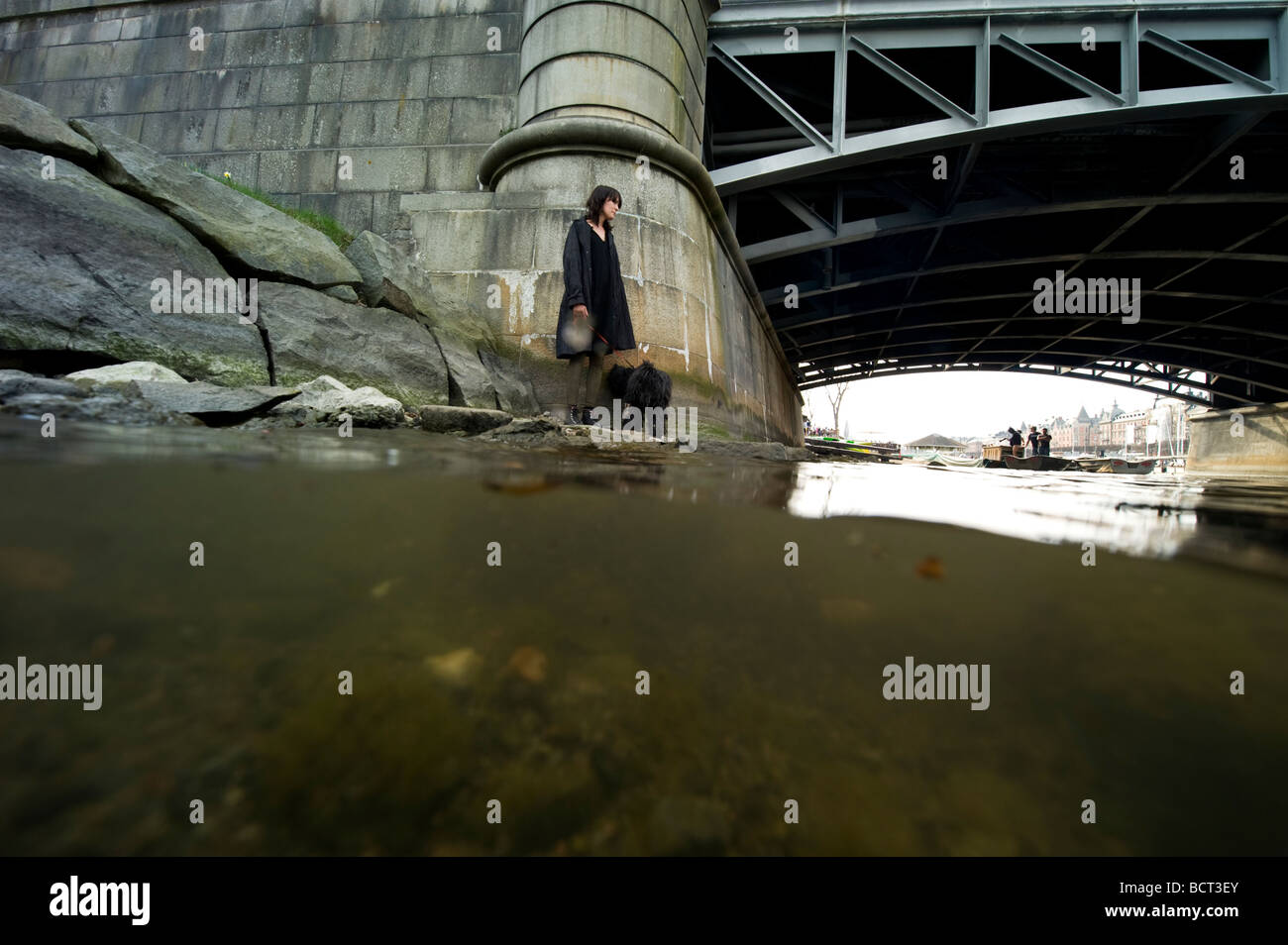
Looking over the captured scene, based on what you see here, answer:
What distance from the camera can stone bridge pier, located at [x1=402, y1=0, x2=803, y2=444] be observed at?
683 centimetres

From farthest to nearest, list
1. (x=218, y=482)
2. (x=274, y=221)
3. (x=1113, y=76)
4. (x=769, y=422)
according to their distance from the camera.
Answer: (x=769, y=422) → (x=1113, y=76) → (x=274, y=221) → (x=218, y=482)

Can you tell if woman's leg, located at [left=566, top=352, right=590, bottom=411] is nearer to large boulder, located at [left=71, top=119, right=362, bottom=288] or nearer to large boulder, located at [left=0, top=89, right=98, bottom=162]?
large boulder, located at [left=71, top=119, right=362, bottom=288]

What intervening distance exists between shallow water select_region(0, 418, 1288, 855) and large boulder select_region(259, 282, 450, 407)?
11.3 ft

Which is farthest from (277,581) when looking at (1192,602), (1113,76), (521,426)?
(1113,76)

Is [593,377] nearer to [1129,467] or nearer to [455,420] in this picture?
[455,420]

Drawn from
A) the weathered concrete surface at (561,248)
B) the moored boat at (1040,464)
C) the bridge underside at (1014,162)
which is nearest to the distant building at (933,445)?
the bridge underside at (1014,162)

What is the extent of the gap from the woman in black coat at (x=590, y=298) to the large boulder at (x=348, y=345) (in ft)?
4.15

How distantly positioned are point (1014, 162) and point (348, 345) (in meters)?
14.0

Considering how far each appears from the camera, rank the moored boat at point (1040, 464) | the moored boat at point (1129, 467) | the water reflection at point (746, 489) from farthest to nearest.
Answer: the moored boat at point (1129, 467) → the moored boat at point (1040, 464) → the water reflection at point (746, 489)

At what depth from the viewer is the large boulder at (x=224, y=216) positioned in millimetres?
4414

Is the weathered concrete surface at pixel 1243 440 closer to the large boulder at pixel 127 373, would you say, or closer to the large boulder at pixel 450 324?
the large boulder at pixel 450 324

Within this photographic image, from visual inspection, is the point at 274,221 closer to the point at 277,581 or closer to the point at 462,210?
the point at 462,210
